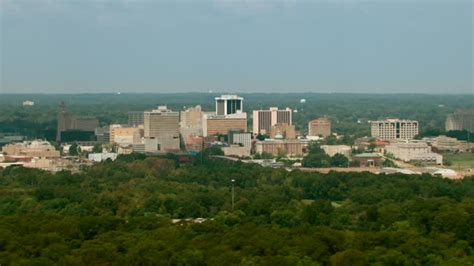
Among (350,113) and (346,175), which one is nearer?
(346,175)

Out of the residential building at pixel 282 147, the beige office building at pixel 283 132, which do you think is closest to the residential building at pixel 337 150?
the residential building at pixel 282 147

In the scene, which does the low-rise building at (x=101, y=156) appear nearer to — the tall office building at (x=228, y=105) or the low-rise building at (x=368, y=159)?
the low-rise building at (x=368, y=159)

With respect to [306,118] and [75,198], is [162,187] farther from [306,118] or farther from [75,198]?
[306,118]

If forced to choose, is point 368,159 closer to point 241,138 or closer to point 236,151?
point 236,151

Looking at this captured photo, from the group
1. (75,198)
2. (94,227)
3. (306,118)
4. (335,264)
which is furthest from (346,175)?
(306,118)

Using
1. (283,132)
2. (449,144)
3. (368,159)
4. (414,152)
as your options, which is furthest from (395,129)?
(368,159)

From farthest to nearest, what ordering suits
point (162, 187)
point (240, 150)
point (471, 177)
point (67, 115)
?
1. point (67, 115)
2. point (240, 150)
3. point (471, 177)
4. point (162, 187)
